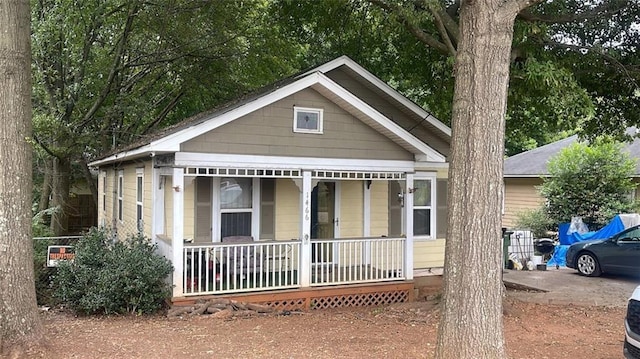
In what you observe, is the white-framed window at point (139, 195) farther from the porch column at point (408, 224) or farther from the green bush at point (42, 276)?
the porch column at point (408, 224)

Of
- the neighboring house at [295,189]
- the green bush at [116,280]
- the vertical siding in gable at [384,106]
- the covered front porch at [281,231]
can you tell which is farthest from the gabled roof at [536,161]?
the green bush at [116,280]

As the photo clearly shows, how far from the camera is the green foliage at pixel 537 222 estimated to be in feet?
62.7

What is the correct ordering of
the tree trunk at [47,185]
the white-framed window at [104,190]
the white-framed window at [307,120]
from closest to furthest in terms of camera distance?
the white-framed window at [307,120], the white-framed window at [104,190], the tree trunk at [47,185]

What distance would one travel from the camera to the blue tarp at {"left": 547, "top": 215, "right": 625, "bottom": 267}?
51.2 feet

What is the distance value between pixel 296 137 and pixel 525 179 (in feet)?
49.0

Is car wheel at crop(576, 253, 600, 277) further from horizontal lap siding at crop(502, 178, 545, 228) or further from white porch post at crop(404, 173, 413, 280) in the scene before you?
horizontal lap siding at crop(502, 178, 545, 228)

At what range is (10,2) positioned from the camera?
20.4ft

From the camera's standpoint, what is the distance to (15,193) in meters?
6.12

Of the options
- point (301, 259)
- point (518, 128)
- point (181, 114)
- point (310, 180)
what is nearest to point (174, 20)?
point (181, 114)

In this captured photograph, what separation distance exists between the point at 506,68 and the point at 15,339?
19.9ft

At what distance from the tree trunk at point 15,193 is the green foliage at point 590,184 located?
1651cm

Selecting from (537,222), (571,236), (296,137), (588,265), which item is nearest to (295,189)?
(296,137)

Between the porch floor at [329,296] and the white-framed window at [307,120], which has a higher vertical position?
the white-framed window at [307,120]

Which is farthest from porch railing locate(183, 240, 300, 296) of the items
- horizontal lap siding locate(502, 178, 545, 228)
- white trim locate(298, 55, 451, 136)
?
horizontal lap siding locate(502, 178, 545, 228)
